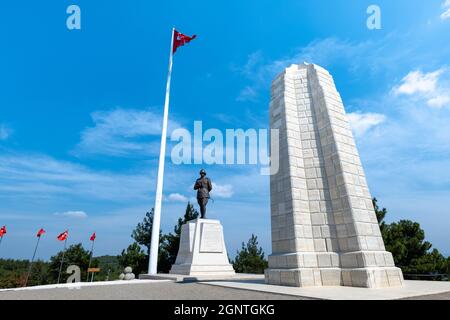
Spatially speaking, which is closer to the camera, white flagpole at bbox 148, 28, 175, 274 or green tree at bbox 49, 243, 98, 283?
white flagpole at bbox 148, 28, 175, 274

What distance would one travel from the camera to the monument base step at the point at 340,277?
687 cm

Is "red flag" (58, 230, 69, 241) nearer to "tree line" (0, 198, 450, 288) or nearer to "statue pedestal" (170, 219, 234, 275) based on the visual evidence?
"tree line" (0, 198, 450, 288)

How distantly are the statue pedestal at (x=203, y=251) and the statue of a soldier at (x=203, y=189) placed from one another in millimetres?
1090

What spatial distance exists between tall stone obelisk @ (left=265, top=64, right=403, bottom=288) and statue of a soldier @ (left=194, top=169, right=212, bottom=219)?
25.0 feet

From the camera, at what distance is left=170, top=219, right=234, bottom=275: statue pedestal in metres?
13.6

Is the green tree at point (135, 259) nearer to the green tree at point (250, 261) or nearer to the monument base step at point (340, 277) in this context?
the green tree at point (250, 261)

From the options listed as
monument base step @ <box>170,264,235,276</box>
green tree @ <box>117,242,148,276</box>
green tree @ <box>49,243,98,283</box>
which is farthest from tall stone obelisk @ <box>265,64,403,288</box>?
green tree @ <box>49,243,98,283</box>

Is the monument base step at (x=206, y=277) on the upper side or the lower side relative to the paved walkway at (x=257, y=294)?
upper

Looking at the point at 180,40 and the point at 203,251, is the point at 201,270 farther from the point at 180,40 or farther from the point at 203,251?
the point at 180,40

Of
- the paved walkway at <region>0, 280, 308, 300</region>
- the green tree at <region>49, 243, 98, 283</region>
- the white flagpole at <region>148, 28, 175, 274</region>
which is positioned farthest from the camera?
the green tree at <region>49, 243, 98, 283</region>

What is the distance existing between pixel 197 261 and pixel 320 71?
10.9m

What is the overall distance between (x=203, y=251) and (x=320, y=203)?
7982 mm

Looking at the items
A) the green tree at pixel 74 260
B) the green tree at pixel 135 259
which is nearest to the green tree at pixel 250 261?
the green tree at pixel 135 259
